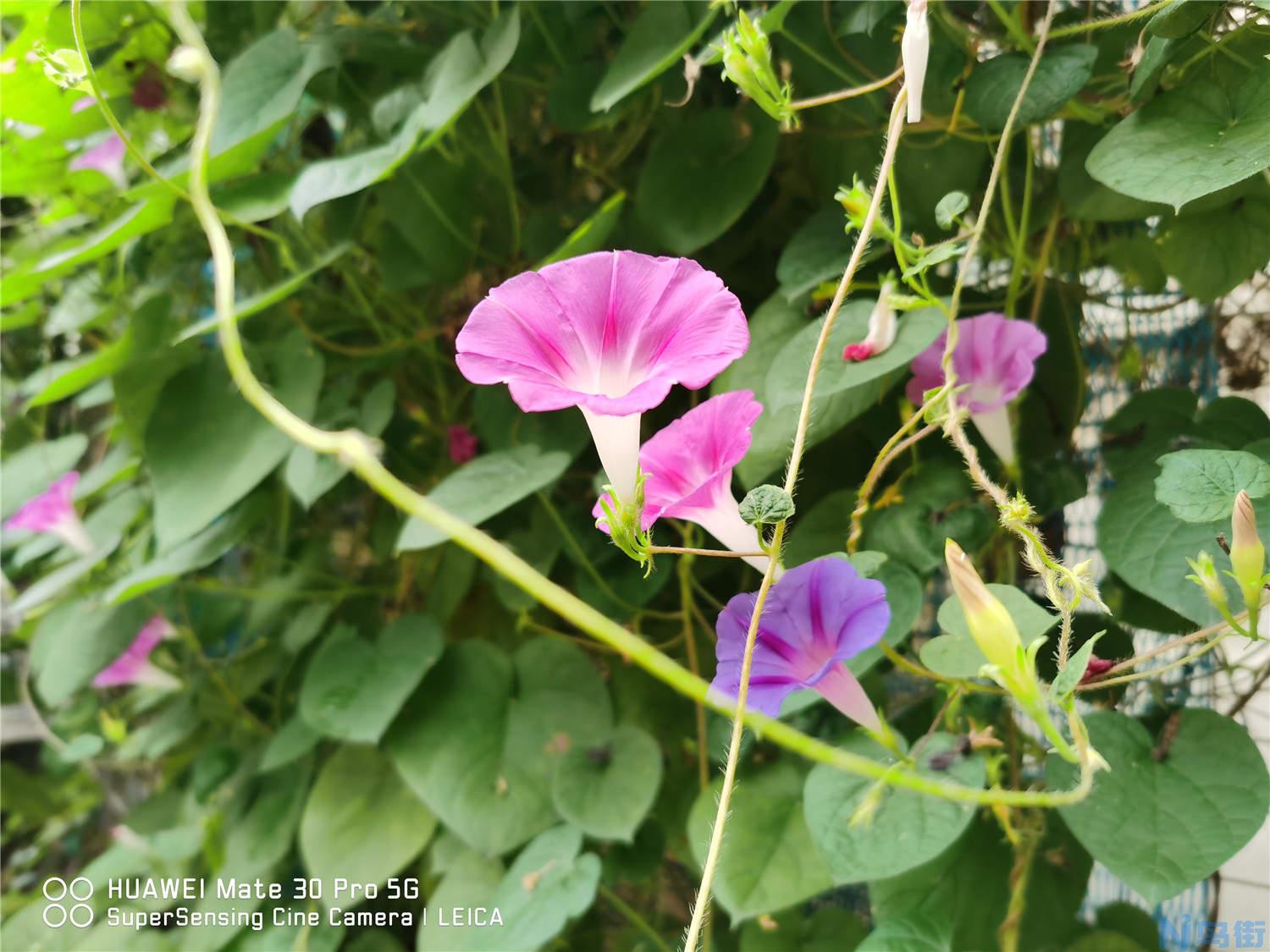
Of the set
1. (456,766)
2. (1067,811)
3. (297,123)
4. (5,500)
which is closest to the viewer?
(1067,811)

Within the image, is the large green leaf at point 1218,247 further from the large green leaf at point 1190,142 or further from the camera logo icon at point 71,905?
the camera logo icon at point 71,905

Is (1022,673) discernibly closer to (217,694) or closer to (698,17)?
(698,17)

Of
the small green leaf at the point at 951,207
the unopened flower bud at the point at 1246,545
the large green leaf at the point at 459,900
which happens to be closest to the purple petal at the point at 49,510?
the large green leaf at the point at 459,900

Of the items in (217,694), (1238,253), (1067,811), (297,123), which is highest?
(297,123)

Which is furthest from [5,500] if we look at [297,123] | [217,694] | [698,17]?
[698,17]

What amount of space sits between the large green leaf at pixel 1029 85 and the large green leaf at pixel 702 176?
16 centimetres

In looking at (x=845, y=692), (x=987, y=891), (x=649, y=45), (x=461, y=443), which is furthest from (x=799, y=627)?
(x=461, y=443)

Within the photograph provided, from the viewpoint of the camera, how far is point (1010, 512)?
0.37 metres

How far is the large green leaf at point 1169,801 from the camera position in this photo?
436 mm

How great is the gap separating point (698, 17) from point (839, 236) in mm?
169

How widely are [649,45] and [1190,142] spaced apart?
323 mm

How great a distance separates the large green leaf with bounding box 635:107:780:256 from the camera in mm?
629

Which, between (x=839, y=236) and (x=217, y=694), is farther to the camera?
(x=217, y=694)

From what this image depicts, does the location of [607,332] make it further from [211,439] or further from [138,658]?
[138,658]
